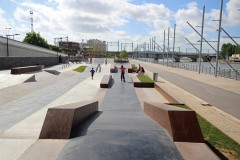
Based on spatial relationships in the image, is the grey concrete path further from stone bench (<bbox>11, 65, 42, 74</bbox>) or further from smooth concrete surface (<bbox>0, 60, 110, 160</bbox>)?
stone bench (<bbox>11, 65, 42, 74</bbox>)

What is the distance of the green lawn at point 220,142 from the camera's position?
773cm

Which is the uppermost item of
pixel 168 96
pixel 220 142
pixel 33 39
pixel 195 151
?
pixel 33 39

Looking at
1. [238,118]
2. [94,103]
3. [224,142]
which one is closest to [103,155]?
[224,142]

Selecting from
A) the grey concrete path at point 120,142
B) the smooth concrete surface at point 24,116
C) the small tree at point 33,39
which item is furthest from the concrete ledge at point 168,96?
the small tree at point 33,39

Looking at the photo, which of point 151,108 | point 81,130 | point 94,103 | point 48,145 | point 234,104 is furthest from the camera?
point 234,104

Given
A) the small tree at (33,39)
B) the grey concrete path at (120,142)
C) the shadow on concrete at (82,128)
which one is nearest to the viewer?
the grey concrete path at (120,142)

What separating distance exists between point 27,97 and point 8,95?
52.5 inches

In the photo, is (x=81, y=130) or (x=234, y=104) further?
(x=234, y=104)

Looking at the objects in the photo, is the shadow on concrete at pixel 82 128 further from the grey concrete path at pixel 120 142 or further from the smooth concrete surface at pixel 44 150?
the smooth concrete surface at pixel 44 150

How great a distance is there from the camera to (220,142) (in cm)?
866

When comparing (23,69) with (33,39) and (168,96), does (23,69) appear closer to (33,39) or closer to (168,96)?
(168,96)

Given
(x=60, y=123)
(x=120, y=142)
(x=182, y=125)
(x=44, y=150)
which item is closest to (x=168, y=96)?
(x=182, y=125)

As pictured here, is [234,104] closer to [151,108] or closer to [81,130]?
[151,108]

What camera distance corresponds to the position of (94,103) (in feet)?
38.6
